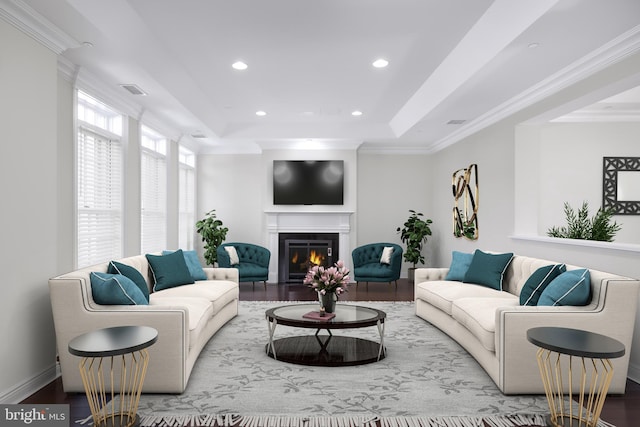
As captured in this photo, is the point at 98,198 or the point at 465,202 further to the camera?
the point at 465,202

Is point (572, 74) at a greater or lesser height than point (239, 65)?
lesser

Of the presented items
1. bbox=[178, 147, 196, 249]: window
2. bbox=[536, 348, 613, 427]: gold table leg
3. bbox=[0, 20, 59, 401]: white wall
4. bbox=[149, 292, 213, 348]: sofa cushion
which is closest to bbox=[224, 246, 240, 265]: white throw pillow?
bbox=[178, 147, 196, 249]: window

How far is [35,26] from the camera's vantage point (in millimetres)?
3199

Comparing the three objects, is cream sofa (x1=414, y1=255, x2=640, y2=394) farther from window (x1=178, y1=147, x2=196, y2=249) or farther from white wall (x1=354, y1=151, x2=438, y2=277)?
window (x1=178, y1=147, x2=196, y2=249)

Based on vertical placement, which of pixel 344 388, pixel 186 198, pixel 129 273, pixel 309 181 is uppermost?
pixel 309 181

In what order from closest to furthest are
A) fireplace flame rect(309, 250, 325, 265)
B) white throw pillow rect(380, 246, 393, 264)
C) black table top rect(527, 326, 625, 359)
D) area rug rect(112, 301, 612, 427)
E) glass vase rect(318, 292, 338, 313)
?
black table top rect(527, 326, 625, 359) → area rug rect(112, 301, 612, 427) → glass vase rect(318, 292, 338, 313) → white throw pillow rect(380, 246, 393, 264) → fireplace flame rect(309, 250, 325, 265)

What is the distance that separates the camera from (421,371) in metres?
3.72

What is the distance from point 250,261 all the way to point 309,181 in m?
1.87

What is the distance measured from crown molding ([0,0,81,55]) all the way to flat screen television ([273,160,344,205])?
5.25 meters

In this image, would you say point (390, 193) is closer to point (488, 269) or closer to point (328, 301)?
point (488, 269)

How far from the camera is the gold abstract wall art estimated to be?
673 cm

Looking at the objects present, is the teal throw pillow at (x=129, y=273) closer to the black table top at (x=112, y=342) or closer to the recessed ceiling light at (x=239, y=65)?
the black table top at (x=112, y=342)

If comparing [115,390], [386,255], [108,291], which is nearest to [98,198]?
[108,291]

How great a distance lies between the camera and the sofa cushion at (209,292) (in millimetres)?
4559
